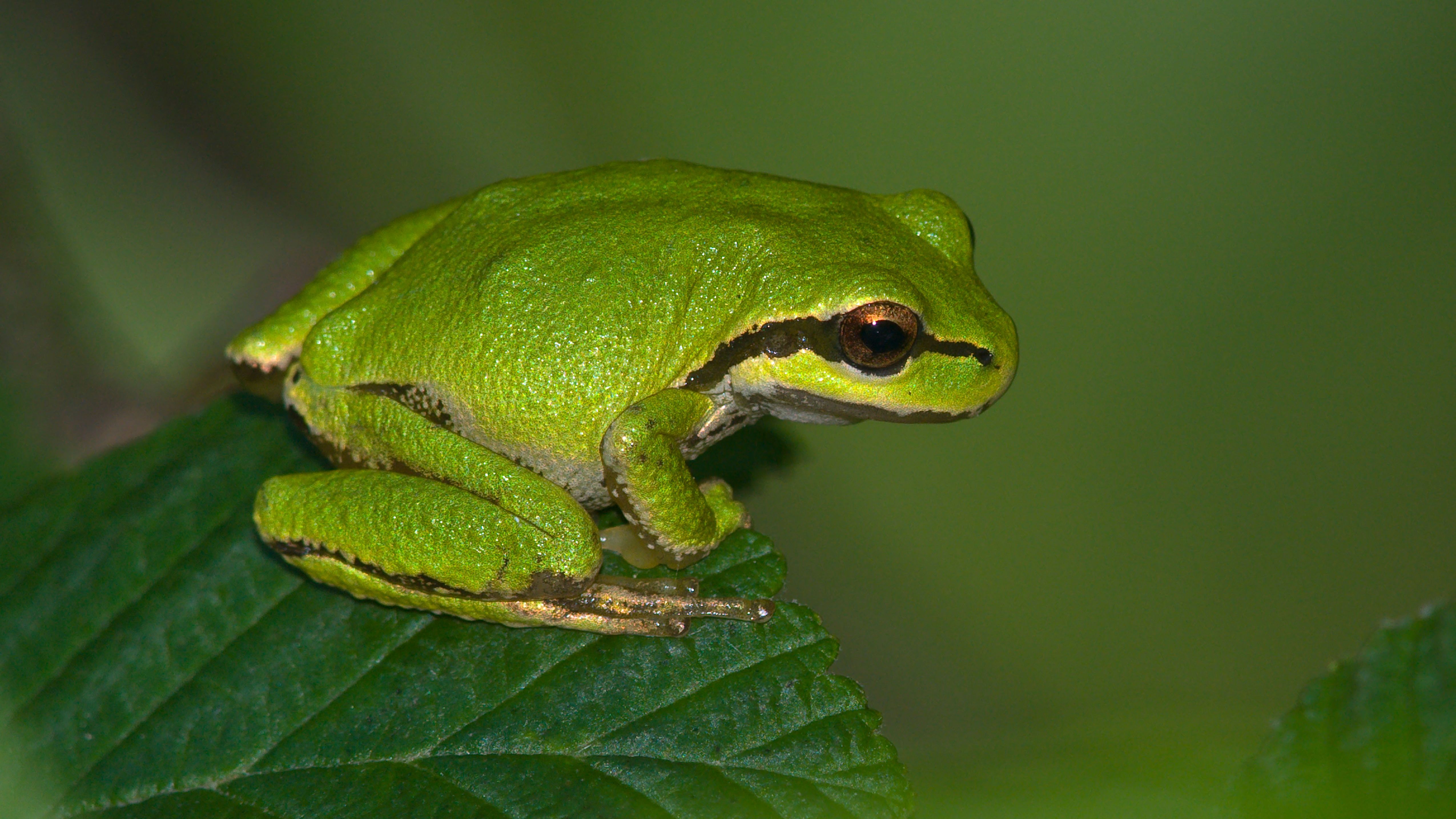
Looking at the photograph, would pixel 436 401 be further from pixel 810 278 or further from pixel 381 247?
pixel 810 278

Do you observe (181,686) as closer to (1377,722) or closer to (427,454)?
(427,454)

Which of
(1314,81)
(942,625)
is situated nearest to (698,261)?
(942,625)

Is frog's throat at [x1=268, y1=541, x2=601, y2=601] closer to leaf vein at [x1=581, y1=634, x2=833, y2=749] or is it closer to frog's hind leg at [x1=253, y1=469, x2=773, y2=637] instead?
frog's hind leg at [x1=253, y1=469, x2=773, y2=637]

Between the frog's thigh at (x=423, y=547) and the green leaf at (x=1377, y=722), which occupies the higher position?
the green leaf at (x=1377, y=722)

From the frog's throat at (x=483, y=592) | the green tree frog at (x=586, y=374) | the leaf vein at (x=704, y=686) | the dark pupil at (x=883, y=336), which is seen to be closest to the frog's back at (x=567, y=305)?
the green tree frog at (x=586, y=374)

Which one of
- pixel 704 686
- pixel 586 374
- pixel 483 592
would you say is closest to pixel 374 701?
pixel 483 592

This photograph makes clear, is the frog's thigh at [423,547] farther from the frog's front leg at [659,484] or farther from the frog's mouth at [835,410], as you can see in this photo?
the frog's mouth at [835,410]
